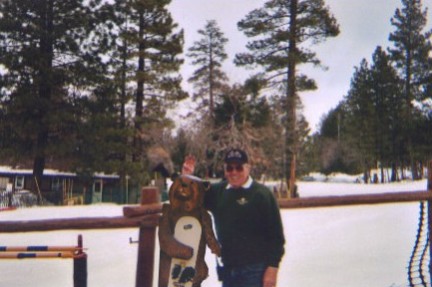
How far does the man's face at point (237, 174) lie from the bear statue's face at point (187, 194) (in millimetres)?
252

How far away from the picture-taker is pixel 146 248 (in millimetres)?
4090

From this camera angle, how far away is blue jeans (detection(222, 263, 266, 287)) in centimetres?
365

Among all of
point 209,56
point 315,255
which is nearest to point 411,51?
point 209,56

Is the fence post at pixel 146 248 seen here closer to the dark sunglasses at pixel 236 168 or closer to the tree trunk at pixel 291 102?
the dark sunglasses at pixel 236 168

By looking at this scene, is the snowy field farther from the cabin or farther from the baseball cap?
the cabin

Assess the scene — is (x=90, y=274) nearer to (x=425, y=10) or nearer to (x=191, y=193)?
(x=191, y=193)

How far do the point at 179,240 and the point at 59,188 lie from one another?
98.2 feet

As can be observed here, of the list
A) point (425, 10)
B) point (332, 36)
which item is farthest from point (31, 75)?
point (425, 10)

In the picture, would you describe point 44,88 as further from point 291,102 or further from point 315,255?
point 315,255

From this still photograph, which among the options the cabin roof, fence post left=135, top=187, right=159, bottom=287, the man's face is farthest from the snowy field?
the cabin roof

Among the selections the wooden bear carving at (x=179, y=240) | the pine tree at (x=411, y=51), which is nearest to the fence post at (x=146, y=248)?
the wooden bear carving at (x=179, y=240)

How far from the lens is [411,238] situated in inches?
419

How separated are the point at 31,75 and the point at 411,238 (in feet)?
79.9

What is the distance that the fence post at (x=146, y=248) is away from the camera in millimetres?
4074
